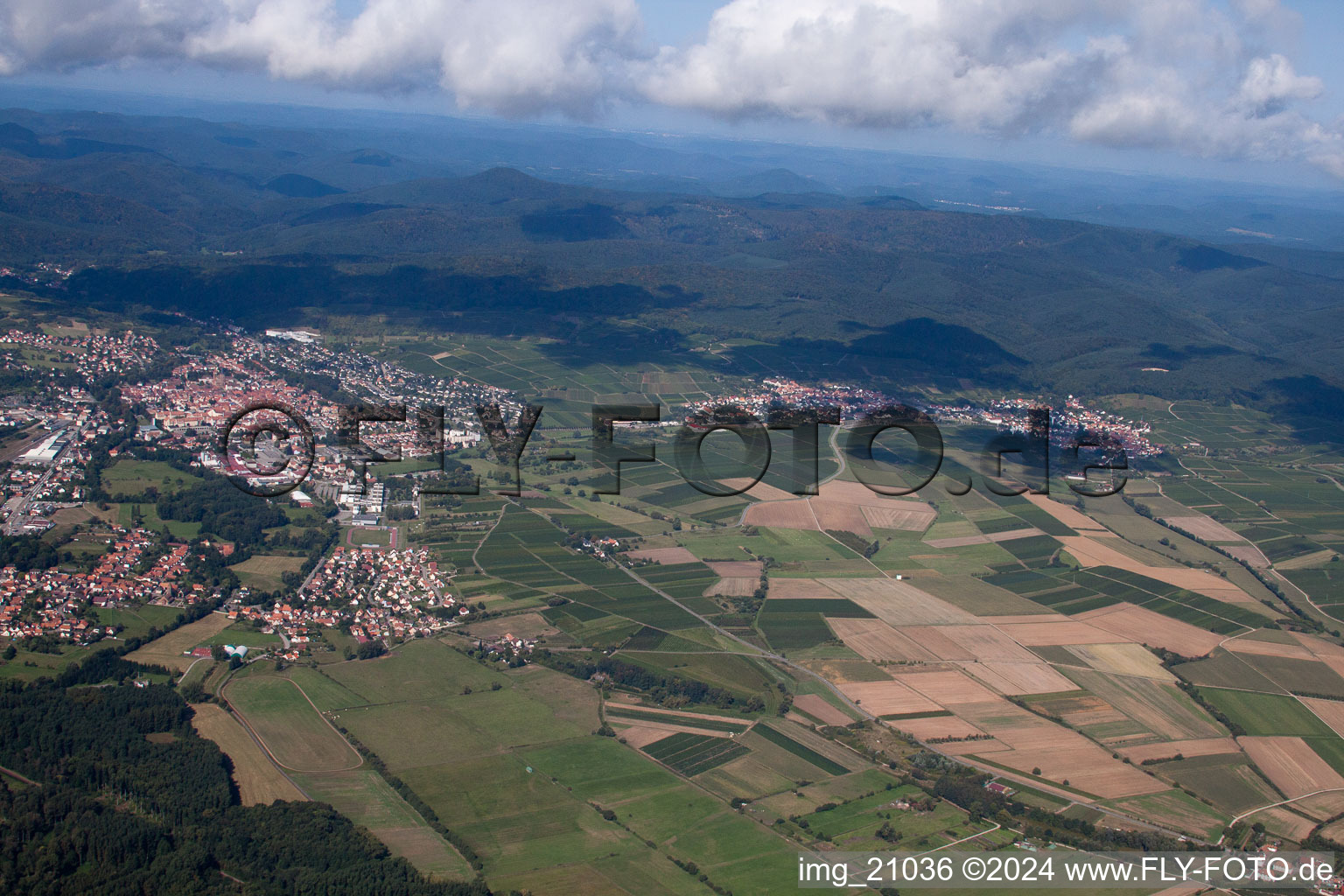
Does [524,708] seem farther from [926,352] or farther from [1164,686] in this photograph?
[926,352]

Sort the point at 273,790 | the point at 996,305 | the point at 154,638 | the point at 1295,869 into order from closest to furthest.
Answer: the point at 1295,869
the point at 273,790
the point at 154,638
the point at 996,305

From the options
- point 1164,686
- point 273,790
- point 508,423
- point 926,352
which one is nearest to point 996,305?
point 926,352

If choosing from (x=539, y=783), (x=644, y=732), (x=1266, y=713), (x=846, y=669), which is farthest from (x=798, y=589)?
(x=1266, y=713)

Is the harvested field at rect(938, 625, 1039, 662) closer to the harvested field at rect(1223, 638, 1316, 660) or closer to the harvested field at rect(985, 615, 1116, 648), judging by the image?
the harvested field at rect(985, 615, 1116, 648)

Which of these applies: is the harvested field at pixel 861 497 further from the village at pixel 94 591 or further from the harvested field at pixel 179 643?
the village at pixel 94 591

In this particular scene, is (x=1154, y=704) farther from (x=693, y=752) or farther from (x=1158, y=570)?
(x=693, y=752)

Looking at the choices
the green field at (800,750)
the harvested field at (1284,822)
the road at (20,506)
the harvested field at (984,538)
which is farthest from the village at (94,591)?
the harvested field at (1284,822)
